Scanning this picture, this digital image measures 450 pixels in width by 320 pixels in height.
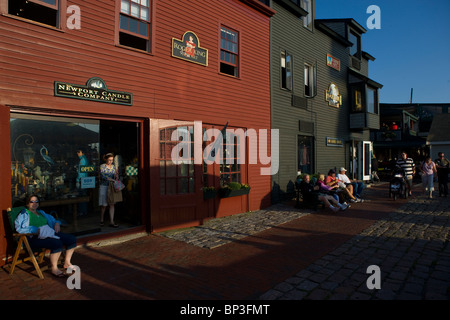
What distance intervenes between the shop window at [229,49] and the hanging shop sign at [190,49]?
0.85 metres

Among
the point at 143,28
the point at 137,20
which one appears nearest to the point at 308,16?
the point at 143,28

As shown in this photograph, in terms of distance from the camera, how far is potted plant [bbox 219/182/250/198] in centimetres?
845

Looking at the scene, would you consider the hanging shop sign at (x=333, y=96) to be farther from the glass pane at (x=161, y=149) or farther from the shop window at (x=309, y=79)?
the glass pane at (x=161, y=149)

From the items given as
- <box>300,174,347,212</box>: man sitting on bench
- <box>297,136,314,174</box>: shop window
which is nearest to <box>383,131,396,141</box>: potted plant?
<box>297,136,314,174</box>: shop window

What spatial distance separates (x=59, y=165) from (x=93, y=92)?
1.72 m

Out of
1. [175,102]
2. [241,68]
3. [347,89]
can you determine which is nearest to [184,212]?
[175,102]

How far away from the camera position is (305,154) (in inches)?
491

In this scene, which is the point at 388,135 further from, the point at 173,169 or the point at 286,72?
the point at 173,169

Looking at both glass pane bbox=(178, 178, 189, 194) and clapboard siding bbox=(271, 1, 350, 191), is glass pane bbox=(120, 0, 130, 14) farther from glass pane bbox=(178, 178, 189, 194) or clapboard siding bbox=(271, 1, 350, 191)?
clapboard siding bbox=(271, 1, 350, 191)

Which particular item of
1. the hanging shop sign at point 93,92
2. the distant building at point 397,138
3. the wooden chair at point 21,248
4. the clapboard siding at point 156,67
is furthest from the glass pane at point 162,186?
the distant building at point 397,138

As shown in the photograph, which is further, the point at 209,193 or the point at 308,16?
the point at 308,16

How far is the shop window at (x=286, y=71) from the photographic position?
37.1 ft

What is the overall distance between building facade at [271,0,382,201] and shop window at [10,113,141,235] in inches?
250
